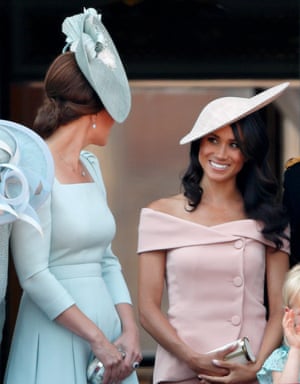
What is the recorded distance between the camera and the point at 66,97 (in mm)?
4734

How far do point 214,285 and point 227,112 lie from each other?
60 cm

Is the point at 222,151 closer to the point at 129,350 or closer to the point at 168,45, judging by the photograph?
the point at 129,350

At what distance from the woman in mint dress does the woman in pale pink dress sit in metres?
0.26

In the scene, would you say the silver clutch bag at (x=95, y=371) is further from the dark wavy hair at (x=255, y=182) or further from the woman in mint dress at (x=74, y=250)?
the dark wavy hair at (x=255, y=182)

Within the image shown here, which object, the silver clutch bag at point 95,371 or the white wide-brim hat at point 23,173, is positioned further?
the silver clutch bag at point 95,371

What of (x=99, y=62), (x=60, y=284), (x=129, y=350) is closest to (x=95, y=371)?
(x=129, y=350)

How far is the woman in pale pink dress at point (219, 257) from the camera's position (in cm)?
500

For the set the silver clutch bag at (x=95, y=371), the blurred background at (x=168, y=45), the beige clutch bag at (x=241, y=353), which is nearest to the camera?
the silver clutch bag at (x=95, y=371)

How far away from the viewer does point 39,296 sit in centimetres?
457

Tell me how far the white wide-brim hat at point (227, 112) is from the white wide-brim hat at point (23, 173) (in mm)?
811

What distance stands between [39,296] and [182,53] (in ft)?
11.5

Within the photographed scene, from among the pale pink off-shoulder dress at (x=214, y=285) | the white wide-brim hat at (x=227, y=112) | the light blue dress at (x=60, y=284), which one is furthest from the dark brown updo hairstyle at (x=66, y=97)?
the pale pink off-shoulder dress at (x=214, y=285)

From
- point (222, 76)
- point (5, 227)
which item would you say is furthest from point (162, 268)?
point (222, 76)

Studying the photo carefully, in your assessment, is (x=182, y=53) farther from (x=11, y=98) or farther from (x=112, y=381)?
(x=112, y=381)
